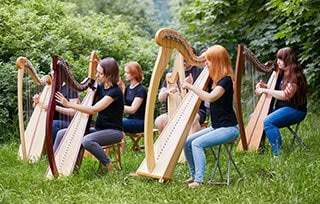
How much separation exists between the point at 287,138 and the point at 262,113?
2.50 feet

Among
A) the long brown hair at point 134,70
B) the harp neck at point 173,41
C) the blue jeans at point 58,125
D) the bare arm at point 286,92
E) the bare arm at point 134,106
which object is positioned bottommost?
the blue jeans at point 58,125

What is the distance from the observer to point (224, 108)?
→ 4.69 meters

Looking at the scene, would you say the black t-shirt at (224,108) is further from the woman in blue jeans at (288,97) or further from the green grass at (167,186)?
the woman in blue jeans at (288,97)

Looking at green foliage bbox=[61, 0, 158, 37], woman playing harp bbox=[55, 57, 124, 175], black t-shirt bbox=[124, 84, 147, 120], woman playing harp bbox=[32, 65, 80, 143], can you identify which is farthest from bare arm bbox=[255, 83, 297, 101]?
green foliage bbox=[61, 0, 158, 37]

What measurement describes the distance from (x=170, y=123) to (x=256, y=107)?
203 centimetres

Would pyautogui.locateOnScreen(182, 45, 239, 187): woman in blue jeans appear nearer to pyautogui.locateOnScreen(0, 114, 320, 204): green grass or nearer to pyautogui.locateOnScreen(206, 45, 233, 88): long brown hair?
pyautogui.locateOnScreen(206, 45, 233, 88): long brown hair

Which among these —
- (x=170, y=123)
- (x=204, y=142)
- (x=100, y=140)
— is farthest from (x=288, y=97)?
(x=100, y=140)

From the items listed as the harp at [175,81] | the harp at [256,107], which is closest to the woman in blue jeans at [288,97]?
the harp at [256,107]

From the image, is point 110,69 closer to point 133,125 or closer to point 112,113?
point 112,113

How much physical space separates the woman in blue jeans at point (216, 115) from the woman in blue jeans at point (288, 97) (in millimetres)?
1262

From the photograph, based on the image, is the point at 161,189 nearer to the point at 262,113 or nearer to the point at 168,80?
the point at 168,80

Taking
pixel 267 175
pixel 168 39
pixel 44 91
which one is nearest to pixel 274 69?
pixel 267 175

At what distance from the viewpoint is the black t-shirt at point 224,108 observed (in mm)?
4641

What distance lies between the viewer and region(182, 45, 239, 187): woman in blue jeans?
4.57 metres
